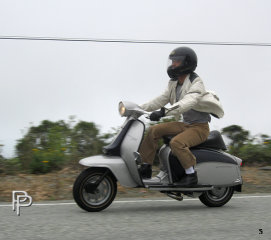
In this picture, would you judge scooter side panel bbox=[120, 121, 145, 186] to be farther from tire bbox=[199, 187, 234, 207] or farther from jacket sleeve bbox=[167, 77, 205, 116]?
tire bbox=[199, 187, 234, 207]

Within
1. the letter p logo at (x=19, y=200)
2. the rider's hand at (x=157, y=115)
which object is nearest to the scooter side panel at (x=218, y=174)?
the rider's hand at (x=157, y=115)

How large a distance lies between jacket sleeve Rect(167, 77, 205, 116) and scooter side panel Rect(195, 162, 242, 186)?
761 mm

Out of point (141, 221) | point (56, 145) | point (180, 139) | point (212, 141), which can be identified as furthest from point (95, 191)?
point (56, 145)

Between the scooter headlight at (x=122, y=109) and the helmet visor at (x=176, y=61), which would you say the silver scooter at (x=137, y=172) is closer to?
the scooter headlight at (x=122, y=109)

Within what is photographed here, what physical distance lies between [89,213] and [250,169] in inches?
196

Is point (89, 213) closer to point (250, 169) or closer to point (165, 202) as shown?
point (165, 202)

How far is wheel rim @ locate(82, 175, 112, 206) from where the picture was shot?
5.71 m

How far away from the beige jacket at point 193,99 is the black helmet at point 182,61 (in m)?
0.11

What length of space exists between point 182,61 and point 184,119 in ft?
2.43

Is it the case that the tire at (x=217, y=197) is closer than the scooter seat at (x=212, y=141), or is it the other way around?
the scooter seat at (x=212, y=141)

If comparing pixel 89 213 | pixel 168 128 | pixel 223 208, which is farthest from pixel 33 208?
pixel 223 208

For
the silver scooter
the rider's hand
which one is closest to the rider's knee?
the silver scooter

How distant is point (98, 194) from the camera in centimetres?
580

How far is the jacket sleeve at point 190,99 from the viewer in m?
5.81
